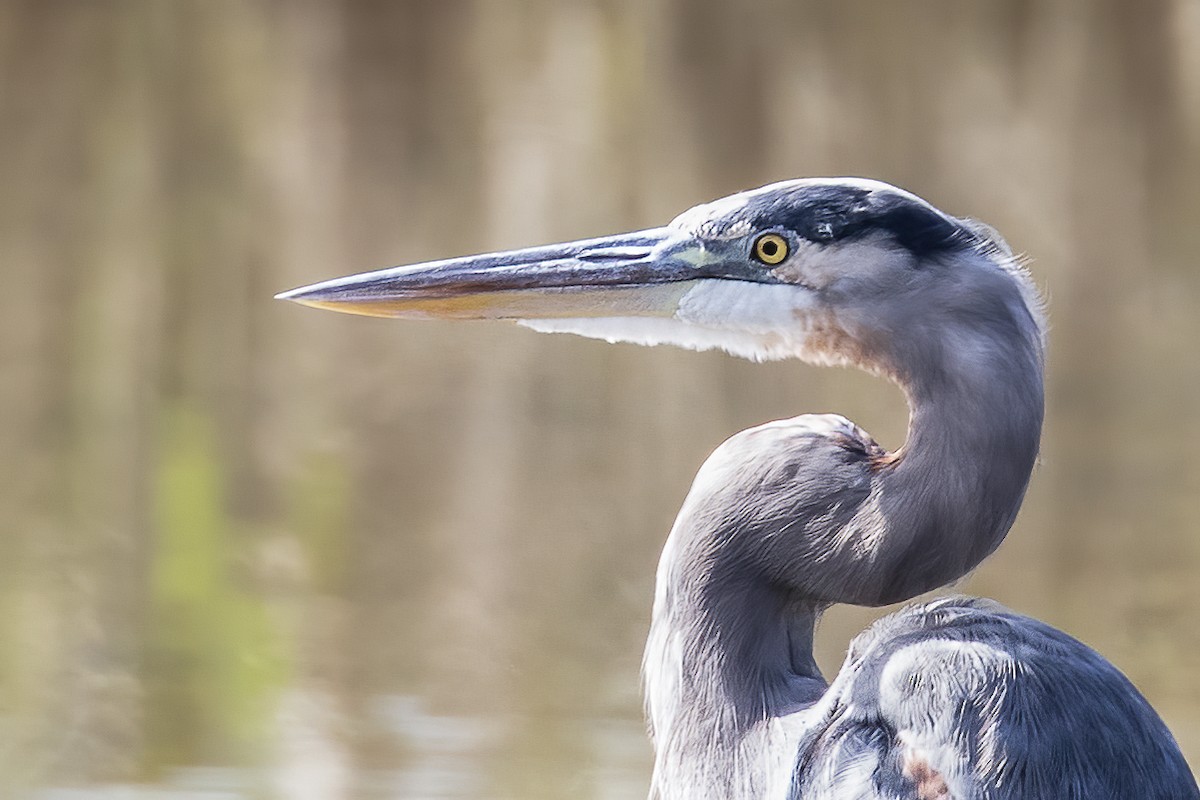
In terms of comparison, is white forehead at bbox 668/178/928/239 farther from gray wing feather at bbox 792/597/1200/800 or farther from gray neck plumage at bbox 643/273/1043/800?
gray wing feather at bbox 792/597/1200/800

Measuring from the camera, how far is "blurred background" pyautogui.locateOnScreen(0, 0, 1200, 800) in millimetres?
5602

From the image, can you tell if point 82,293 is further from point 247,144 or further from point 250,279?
point 247,144

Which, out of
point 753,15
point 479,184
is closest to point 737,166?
point 479,184

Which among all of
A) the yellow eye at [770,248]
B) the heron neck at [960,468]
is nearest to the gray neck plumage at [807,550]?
the heron neck at [960,468]

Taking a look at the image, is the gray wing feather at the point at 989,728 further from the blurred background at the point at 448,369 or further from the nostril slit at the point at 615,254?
the blurred background at the point at 448,369

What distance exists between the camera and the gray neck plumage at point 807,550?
90.0 inches

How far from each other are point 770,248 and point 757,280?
4 centimetres

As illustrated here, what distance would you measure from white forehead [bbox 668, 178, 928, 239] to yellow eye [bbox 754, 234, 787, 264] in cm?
2

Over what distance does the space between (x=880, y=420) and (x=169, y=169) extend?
475 centimetres

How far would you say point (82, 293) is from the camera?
9.17m

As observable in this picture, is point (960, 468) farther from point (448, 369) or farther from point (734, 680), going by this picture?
point (448, 369)

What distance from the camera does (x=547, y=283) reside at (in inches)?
103

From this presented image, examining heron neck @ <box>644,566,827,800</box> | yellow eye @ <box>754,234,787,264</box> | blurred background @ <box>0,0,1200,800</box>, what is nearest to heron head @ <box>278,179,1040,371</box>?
yellow eye @ <box>754,234,787,264</box>

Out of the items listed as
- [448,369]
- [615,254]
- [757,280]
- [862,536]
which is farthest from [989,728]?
[448,369]
